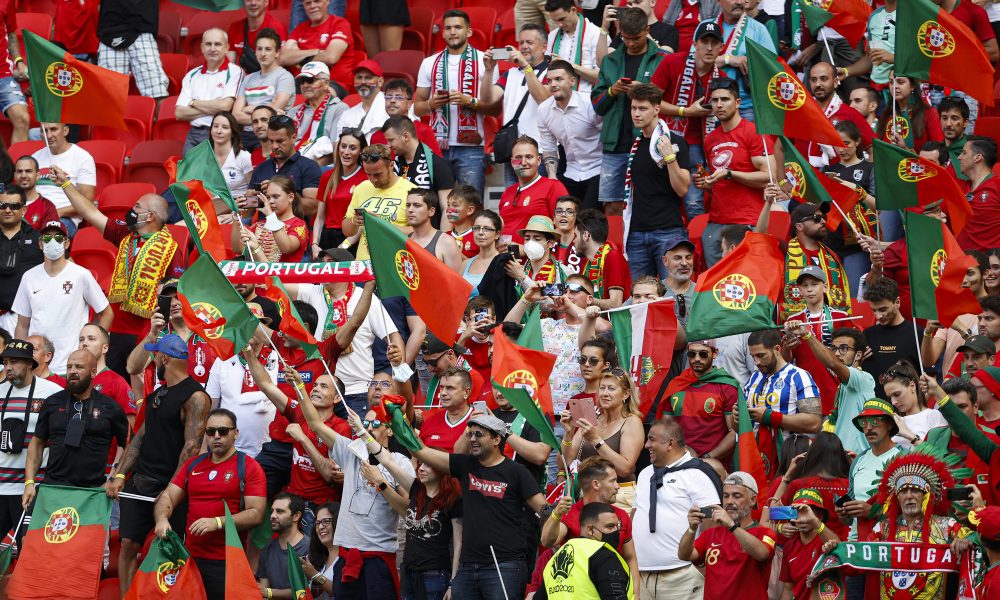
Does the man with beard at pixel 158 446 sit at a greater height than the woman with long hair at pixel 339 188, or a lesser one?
lesser

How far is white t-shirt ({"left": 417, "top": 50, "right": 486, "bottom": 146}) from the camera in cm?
1462

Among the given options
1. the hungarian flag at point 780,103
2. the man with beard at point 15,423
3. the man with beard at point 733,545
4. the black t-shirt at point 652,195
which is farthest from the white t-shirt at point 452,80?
the man with beard at point 733,545

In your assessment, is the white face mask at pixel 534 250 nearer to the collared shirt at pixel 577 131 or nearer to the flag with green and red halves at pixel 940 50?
the collared shirt at pixel 577 131

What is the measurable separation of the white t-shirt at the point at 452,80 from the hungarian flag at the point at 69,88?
280 centimetres

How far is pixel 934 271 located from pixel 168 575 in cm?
533

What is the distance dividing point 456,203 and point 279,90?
10.7ft

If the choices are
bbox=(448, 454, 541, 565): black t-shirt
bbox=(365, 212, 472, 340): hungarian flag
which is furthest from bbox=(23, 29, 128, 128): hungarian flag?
bbox=(448, 454, 541, 565): black t-shirt

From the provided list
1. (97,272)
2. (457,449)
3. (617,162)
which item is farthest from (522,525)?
(97,272)

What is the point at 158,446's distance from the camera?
A: 11.5 meters

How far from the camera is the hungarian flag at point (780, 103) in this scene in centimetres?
1193

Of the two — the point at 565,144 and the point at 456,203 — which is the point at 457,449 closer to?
the point at 456,203

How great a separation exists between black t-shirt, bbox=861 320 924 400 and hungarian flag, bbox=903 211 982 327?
57 cm

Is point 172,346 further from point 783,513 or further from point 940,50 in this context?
point 940,50

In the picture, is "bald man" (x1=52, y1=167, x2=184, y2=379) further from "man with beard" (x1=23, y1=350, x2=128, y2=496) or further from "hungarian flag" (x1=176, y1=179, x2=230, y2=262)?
"man with beard" (x1=23, y1=350, x2=128, y2=496)
